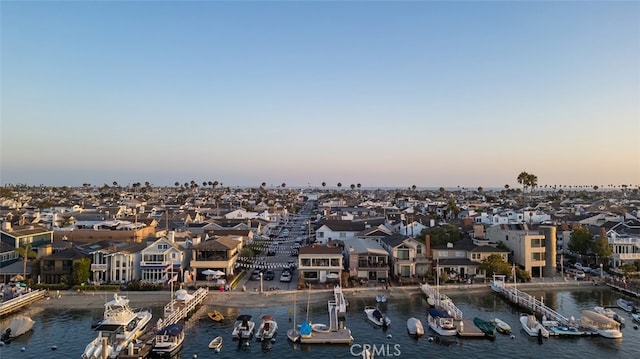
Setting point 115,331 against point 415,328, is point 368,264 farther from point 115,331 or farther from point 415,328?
point 115,331

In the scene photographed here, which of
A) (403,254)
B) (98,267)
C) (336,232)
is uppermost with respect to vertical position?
(336,232)

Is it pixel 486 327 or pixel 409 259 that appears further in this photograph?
pixel 409 259

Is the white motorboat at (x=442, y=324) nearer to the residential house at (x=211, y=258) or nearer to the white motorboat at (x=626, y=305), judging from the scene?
the white motorboat at (x=626, y=305)

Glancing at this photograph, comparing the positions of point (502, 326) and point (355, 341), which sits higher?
point (502, 326)

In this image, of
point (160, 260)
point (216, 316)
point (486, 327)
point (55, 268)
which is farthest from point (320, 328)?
point (55, 268)

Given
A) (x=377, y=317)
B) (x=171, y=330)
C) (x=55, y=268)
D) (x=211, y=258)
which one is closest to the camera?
(x=171, y=330)

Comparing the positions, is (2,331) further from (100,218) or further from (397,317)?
(100,218)

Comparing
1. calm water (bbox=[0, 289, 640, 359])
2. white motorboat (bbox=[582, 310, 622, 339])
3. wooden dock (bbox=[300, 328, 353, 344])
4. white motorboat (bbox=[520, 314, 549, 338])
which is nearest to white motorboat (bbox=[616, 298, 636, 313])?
calm water (bbox=[0, 289, 640, 359])

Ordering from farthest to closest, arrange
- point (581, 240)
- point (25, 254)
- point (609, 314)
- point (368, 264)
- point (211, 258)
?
1. point (581, 240)
2. point (368, 264)
3. point (211, 258)
4. point (25, 254)
5. point (609, 314)
